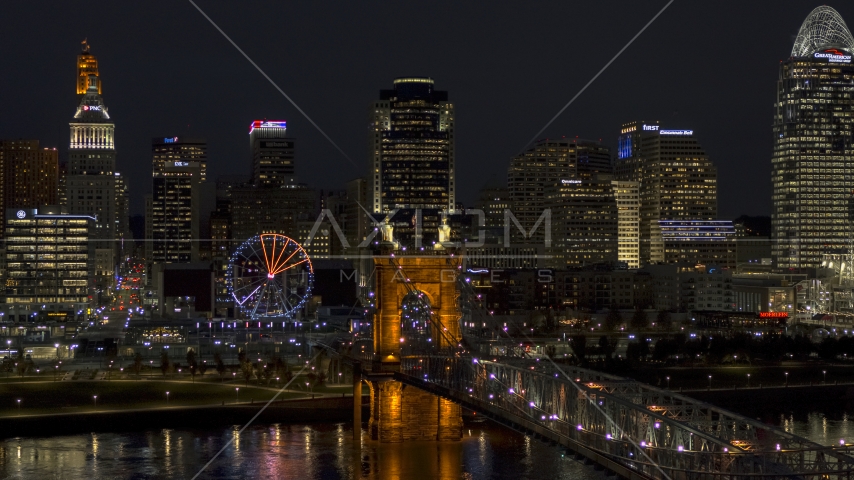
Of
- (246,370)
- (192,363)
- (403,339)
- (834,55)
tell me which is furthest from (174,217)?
(403,339)

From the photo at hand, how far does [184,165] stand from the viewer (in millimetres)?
176500

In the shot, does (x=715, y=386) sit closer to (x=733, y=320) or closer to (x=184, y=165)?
(x=733, y=320)

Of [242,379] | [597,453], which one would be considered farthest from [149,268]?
[597,453]

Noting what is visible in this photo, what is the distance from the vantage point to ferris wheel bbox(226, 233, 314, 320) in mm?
72562

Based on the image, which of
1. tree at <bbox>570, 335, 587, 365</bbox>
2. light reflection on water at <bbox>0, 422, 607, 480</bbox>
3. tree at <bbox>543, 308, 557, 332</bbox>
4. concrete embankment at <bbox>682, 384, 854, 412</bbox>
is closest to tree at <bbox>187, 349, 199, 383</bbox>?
light reflection on water at <bbox>0, 422, 607, 480</bbox>

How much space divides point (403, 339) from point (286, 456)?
592 cm

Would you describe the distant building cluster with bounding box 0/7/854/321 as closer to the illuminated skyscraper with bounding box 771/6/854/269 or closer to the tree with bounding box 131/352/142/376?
the illuminated skyscraper with bounding box 771/6/854/269

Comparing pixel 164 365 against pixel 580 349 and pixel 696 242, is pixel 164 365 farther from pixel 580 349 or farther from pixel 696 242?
pixel 696 242

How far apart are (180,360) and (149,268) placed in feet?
338

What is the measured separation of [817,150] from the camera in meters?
141

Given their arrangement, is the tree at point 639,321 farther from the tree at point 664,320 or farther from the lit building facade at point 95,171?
the lit building facade at point 95,171

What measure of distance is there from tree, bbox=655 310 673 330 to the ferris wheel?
30903 mm

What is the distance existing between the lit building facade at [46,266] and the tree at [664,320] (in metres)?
51.4

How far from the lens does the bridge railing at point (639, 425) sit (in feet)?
62.8
